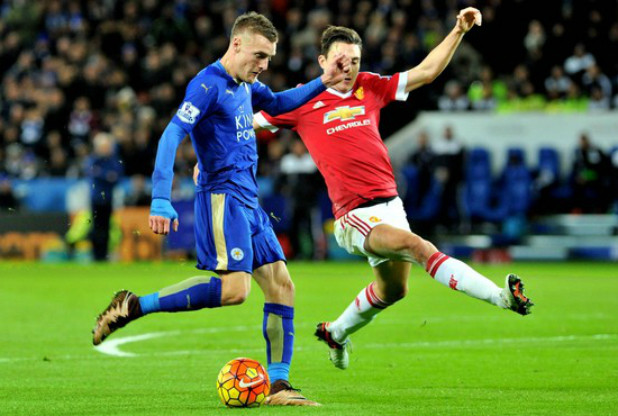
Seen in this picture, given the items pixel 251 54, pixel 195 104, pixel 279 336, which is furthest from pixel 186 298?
pixel 251 54

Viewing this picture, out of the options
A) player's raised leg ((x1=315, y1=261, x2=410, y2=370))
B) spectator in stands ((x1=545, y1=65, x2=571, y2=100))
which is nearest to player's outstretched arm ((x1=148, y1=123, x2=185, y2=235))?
player's raised leg ((x1=315, y1=261, x2=410, y2=370))

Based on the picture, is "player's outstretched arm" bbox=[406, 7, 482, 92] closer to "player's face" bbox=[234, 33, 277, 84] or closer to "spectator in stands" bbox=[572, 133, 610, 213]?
"player's face" bbox=[234, 33, 277, 84]

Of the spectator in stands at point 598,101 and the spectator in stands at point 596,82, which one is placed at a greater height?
the spectator in stands at point 596,82

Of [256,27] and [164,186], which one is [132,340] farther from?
[256,27]

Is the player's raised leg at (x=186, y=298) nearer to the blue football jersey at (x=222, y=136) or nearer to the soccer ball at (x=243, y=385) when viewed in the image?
the soccer ball at (x=243, y=385)

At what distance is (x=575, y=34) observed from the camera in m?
26.2

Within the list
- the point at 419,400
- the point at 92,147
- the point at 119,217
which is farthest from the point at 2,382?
the point at 92,147

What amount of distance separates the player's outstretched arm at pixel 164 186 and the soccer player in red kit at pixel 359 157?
1.66 m

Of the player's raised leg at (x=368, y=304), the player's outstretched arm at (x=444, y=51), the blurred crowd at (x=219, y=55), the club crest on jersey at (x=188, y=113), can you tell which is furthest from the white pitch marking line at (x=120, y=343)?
the blurred crowd at (x=219, y=55)

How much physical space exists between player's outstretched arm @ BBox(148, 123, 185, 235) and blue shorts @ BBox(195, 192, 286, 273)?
1.22ft

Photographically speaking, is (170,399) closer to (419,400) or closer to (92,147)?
(419,400)

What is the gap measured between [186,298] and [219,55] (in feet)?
65.1

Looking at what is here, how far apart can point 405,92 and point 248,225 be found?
1935 mm

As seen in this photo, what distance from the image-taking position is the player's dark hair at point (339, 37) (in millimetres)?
8867
